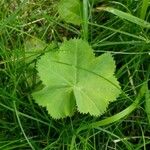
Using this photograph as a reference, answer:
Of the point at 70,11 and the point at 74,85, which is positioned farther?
the point at 70,11

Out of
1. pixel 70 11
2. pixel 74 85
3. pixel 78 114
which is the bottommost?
pixel 78 114

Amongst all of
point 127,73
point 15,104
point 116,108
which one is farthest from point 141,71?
point 15,104

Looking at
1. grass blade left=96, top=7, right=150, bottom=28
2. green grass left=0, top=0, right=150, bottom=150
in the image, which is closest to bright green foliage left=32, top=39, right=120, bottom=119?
green grass left=0, top=0, right=150, bottom=150

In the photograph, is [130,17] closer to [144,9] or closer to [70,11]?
[144,9]

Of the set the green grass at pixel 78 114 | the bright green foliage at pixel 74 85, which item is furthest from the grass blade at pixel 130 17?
the bright green foliage at pixel 74 85

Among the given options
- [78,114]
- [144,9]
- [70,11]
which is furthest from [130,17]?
[78,114]

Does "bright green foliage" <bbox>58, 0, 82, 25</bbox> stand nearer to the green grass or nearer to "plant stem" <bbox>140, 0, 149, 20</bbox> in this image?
the green grass
